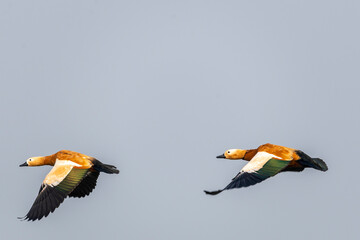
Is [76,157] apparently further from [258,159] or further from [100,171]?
[258,159]

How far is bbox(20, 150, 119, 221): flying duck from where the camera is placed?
24.8m

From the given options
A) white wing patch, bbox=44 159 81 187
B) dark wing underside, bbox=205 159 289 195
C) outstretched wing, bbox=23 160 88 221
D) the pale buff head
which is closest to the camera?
dark wing underside, bbox=205 159 289 195

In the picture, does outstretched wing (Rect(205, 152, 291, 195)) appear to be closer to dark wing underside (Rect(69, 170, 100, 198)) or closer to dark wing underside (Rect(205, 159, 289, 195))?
dark wing underside (Rect(205, 159, 289, 195))

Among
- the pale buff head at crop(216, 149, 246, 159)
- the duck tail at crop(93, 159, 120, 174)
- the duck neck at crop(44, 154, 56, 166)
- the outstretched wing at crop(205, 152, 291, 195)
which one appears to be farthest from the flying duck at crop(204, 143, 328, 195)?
the duck neck at crop(44, 154, 56, 166)

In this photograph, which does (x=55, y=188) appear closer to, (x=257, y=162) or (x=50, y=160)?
(x=50, y=160)

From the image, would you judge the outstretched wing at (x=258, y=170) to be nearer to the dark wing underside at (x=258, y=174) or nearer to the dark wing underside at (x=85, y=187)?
the dark wing underside at (x=258, y=174)

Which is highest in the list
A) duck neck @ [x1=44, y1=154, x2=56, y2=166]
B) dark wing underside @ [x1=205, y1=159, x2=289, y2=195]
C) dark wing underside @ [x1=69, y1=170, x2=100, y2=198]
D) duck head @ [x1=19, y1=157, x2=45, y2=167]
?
Result: dark wing underside @ [x1=205, y1=159, x2=289, y2=195]

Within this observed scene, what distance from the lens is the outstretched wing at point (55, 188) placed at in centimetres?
2466

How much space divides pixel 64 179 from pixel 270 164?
5800mm

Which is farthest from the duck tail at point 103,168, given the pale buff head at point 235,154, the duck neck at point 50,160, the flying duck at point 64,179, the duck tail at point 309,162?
the duck tail at point 309,162

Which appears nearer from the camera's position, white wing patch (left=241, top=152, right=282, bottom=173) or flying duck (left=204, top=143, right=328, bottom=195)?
flying duck (left=204, top=143, right=328, bottom=195)

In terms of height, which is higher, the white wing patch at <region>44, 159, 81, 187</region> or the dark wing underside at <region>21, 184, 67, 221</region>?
the white wing patch at <region>44, 159, 81, 187</region>

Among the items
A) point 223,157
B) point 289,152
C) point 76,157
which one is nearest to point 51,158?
point 76,157

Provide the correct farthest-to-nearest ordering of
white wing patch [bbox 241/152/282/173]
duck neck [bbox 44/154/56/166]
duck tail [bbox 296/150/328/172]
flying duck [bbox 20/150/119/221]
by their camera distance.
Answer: duck neck [bbox 44/154/56/166], duck tail [bbox 296/150/328/172], white wing patch [bbox 241/152/282/173], flying duck [bbox 20/150/119/221]
